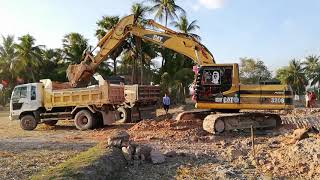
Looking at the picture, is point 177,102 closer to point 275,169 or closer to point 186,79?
point 186,79

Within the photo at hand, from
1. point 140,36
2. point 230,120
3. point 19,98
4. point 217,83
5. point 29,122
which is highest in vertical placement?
point 140,36

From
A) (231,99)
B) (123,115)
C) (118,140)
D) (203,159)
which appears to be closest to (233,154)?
(203,159)

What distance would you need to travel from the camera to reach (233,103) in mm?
17188

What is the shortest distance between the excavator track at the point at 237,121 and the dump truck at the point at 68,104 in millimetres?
5559

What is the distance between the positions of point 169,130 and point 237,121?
8.53 ft

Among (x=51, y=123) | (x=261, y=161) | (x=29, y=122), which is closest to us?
(x=261, y=161)

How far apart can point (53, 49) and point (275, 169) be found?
50.8m

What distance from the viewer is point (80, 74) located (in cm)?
2214

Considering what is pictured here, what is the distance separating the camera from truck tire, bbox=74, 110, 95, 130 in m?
20.7

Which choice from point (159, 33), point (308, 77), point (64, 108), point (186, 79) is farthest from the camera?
point (308, 77)

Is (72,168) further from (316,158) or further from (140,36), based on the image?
(140,36)

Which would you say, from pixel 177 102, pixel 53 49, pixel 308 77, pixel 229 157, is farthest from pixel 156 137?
pixel 308 77

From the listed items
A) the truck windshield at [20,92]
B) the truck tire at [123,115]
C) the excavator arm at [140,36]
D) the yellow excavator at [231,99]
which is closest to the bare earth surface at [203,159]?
the yellow excavator at [231,99]

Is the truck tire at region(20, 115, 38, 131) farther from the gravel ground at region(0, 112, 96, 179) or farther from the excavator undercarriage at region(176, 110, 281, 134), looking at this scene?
the excavator undercarriage at region(176, 110, 281, 134)
